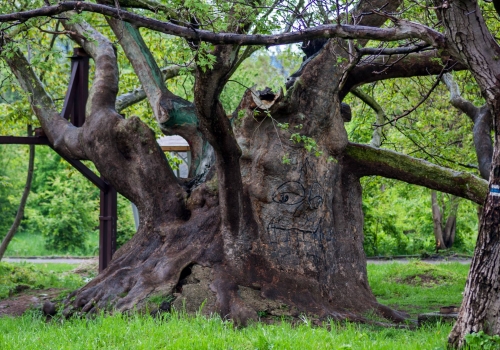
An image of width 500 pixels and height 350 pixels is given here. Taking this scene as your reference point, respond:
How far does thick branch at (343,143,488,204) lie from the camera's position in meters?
9.49

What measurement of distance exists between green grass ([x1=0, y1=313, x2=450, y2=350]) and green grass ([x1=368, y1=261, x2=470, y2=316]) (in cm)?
464

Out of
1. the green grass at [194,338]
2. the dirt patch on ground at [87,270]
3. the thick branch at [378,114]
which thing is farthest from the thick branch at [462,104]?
the dirt patch on ground at [87,270]

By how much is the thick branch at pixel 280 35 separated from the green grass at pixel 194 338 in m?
2.72

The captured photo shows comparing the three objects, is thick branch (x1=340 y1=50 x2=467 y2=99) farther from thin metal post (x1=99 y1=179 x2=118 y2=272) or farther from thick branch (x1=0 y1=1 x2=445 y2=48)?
thin metal post (x1=99 y1=179 x2=118 y2=272)

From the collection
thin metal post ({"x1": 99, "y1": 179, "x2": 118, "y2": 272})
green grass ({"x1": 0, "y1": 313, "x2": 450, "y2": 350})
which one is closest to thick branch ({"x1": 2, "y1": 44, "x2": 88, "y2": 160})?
thin metal post ({"x1": 99, "y1": 179, "x2": 118, "y2": 272})

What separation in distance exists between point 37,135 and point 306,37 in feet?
24.3

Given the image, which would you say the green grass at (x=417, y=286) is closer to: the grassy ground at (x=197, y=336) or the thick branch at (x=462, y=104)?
the thick branch at (x=462, y=104)

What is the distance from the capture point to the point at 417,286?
49.9ft

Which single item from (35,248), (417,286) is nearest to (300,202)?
(417,286)

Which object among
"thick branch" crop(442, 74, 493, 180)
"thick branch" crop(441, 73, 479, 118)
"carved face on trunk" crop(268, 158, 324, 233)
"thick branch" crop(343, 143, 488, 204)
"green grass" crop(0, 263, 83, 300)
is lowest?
"green grass" crop(0, 263, 83, 300)

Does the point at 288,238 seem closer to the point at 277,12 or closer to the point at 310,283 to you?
the point at 310,283

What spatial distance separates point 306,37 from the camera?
6164 millimetres

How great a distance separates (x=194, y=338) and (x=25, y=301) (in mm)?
7211

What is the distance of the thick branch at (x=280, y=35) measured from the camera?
606 cm
